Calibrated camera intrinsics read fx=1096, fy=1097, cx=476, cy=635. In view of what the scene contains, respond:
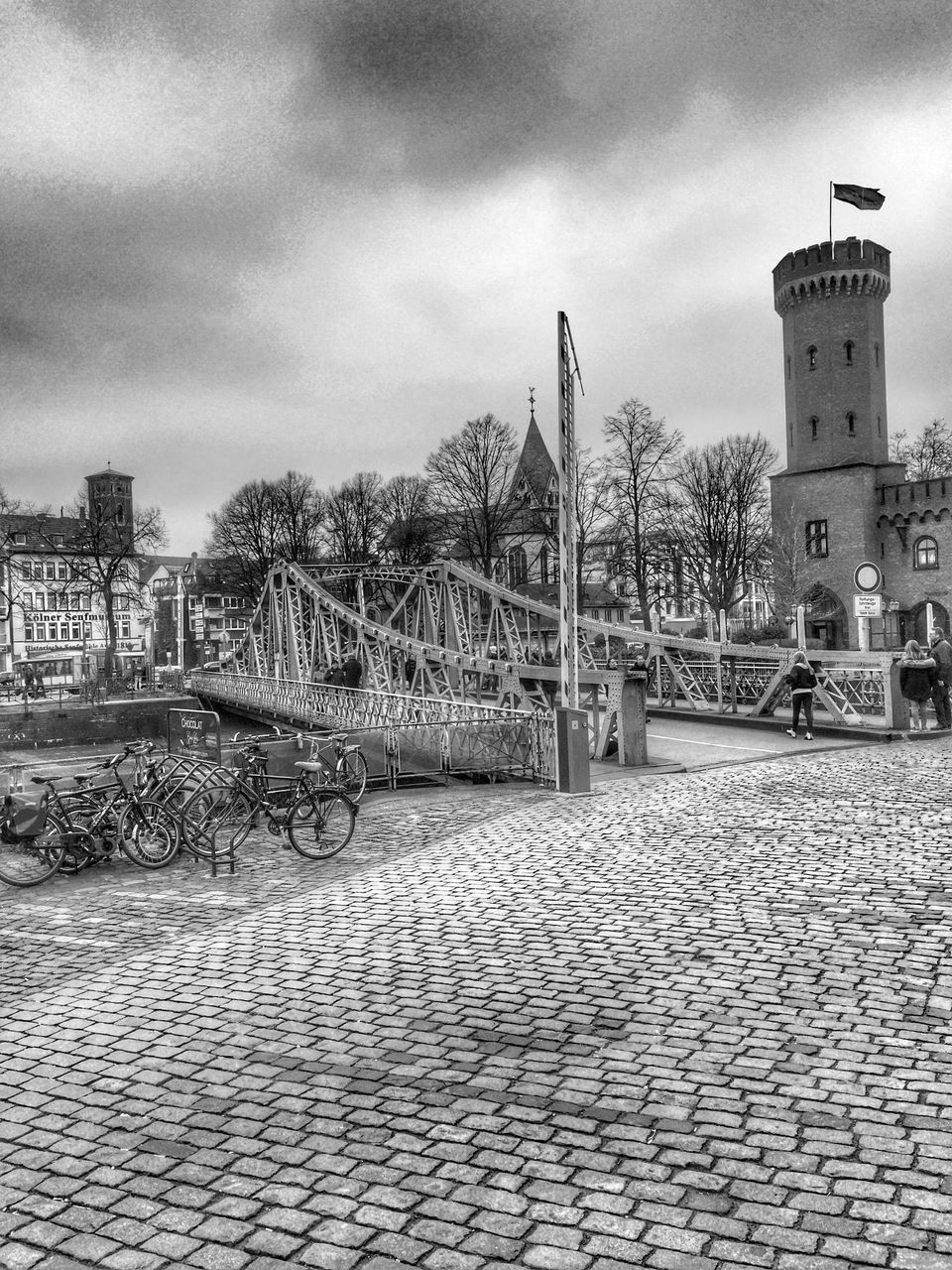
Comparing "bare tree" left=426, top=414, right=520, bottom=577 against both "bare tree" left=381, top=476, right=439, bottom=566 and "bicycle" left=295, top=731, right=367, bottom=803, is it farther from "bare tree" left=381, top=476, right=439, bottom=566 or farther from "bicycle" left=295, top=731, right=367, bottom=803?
"bicycle" left=295, top=731, right=367, bottom=803

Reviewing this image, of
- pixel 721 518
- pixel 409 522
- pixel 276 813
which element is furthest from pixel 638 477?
pixel 276 813

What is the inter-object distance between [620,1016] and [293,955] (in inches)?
85.1

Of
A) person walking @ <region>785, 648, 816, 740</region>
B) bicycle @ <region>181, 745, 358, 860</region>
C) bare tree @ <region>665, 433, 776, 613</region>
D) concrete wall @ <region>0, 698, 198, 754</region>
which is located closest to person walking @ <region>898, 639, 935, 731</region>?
person walking @ <region>785, 648, 816, 740</region>

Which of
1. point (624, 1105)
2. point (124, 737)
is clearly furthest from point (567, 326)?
point (124, 737)

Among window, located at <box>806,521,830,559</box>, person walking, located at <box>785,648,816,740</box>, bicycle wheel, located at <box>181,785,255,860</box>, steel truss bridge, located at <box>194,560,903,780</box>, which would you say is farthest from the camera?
window, located at <box>806,521,830,559</box>

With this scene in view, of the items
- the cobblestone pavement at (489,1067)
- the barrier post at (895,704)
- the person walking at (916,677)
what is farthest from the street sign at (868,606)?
the cobblestone pavement at (489,1067)

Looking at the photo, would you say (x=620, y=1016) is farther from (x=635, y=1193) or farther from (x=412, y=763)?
(x=412, y=763)

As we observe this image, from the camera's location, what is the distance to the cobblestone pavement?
135 inches

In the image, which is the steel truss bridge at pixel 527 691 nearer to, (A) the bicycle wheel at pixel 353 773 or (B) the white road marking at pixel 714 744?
(A) the bicycle wheel at pixel 353 773

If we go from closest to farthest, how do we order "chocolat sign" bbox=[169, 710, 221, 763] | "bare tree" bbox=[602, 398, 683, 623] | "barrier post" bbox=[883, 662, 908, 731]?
1. "chocolat sign" bbox=[169, 710, 221, 763]
2. "barrier post" bbox=[883, 662, 908, 731]
3. "bare tree" bbox=[602, 398, 683, 623]

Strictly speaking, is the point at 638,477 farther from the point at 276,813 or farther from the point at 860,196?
the point at 276,813

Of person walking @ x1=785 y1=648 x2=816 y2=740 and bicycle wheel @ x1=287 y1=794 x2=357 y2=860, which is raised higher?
person walking @ x1=785 y1=648 x2=816 y2=740

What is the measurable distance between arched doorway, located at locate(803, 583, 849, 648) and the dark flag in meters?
18.8

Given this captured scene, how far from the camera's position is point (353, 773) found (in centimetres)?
1262
